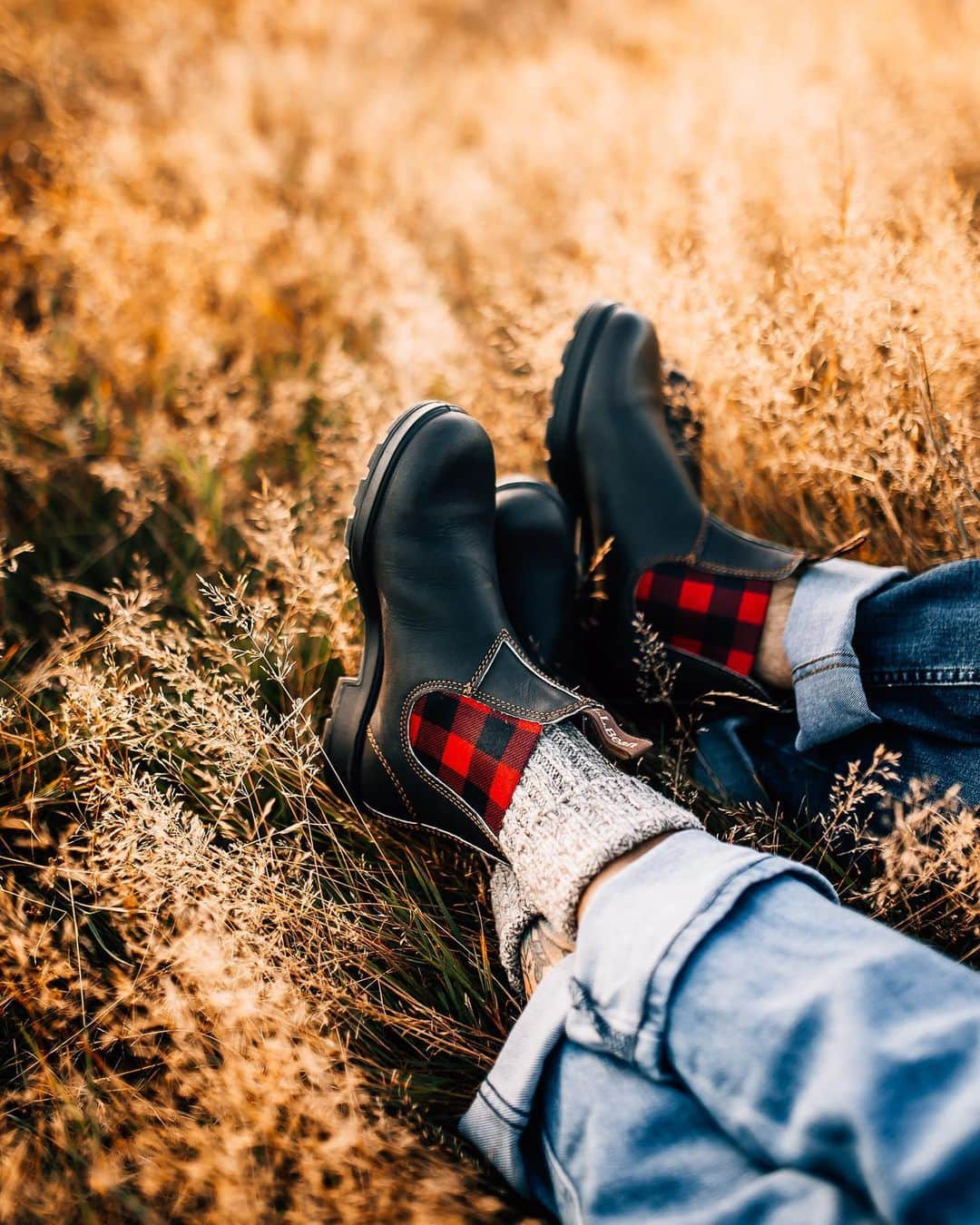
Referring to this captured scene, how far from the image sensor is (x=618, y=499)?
1.32 meters

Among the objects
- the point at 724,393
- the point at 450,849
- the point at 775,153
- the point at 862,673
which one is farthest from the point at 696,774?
the point at 775,153

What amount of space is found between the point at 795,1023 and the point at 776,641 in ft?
2.14

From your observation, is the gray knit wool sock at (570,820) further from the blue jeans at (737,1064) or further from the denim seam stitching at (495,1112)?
the denim seam stitching at (495,1112)

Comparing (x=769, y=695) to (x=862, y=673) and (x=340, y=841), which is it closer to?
(x=862, y=673)

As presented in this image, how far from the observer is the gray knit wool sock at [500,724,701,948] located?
812mm

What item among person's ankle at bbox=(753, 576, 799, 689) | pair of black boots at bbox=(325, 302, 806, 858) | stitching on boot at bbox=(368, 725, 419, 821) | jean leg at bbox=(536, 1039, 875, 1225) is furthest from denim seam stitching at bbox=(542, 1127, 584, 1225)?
person's ankle at bbox=(753, 576, 799, 689)

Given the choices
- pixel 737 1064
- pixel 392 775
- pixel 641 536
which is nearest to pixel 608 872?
pixel 737 1064

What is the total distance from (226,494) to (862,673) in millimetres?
1225

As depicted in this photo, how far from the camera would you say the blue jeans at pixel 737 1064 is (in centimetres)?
55

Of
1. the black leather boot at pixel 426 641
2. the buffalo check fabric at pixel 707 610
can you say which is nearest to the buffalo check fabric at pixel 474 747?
the black leather boot at pixel 426 641

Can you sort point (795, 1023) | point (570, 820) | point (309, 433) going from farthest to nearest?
1. point (309, 433)
2. point (570, 820)
3. point (795, 1023)

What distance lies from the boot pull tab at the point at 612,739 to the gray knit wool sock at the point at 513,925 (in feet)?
0.67

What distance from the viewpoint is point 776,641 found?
1.16 metres

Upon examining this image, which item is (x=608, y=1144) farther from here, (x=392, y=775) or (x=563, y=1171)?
(x=392, y=775)
